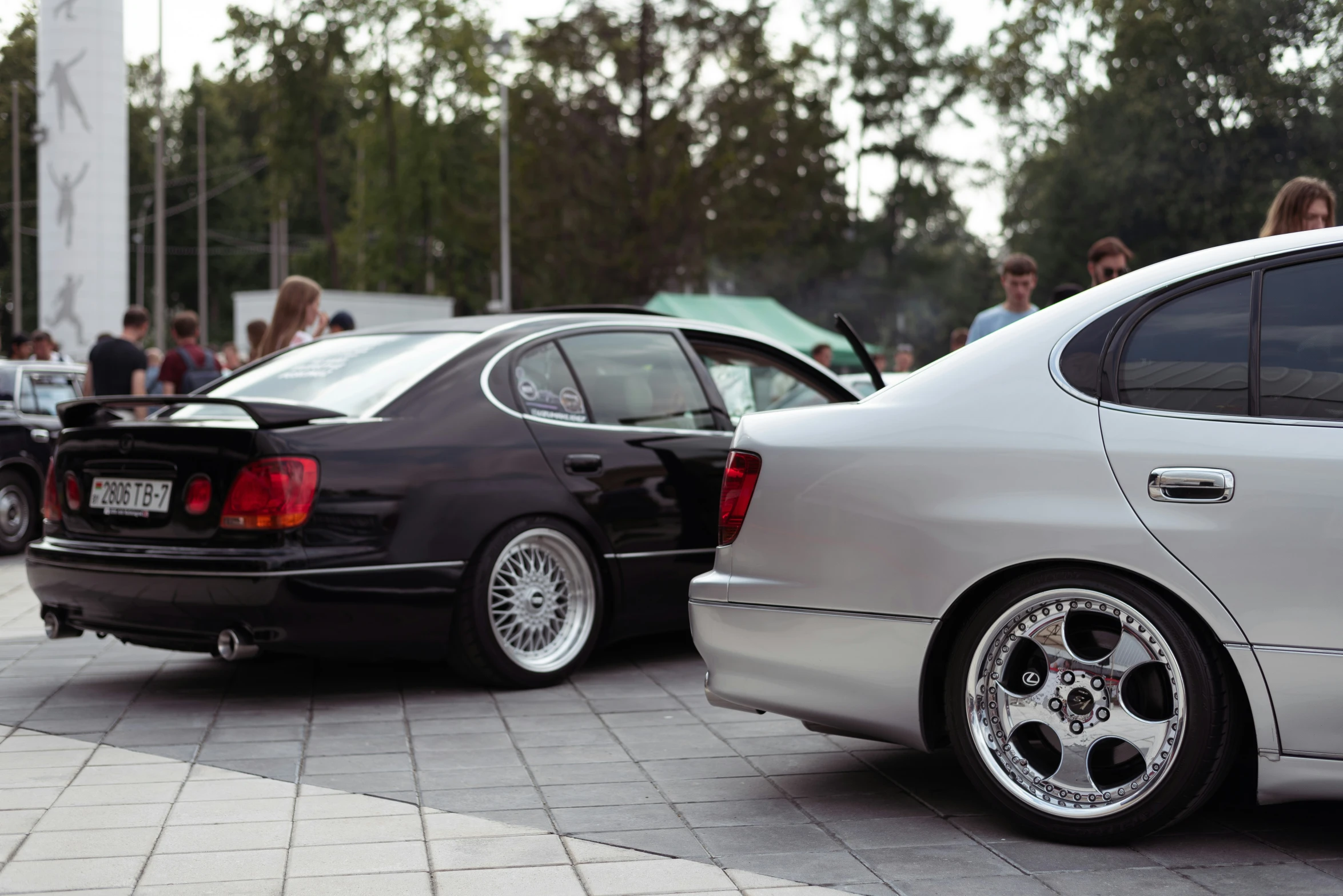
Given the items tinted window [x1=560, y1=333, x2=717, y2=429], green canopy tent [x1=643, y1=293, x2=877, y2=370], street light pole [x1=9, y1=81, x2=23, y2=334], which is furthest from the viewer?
street light pole [x1=9, y1=81, x2=23, y2=334]

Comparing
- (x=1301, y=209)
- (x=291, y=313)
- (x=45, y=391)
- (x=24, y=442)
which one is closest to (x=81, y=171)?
(x=45, y=391)

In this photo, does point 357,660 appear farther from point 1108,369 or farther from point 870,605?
point 1108,369

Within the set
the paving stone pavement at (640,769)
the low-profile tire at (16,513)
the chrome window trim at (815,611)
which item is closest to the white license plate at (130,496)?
the paving stone pavement at (640,769)

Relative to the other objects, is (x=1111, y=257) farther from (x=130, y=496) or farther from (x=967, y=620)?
(x=130, y=496)

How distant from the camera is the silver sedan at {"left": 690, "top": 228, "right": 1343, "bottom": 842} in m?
3.68

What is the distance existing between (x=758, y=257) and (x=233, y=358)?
2510cm

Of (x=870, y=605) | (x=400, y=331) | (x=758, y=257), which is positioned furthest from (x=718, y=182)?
(x=870, y=605)

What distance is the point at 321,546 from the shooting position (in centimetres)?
571

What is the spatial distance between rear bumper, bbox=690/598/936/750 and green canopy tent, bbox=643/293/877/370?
Answer: 2324 cm

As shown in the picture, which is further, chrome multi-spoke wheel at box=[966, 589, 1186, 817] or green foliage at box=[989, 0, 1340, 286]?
green foliage at box=[989, 0, 1340, 286]

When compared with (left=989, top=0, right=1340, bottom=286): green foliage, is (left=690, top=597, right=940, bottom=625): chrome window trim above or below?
below

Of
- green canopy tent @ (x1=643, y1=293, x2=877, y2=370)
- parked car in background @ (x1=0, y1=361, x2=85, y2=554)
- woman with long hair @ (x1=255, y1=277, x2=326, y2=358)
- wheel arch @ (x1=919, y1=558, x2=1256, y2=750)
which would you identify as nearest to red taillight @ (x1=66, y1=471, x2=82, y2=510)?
woman with long hair @ (x1=255, y1=277, x2=326, y2=358)

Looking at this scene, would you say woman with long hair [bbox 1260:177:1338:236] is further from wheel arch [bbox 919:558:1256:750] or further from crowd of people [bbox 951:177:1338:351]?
wheel arch [bbox 919:558:1256:750]

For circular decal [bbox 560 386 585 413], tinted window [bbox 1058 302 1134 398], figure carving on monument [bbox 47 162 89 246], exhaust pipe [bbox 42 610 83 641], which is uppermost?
figure carving on monument [bbox 47 162 89 246]
